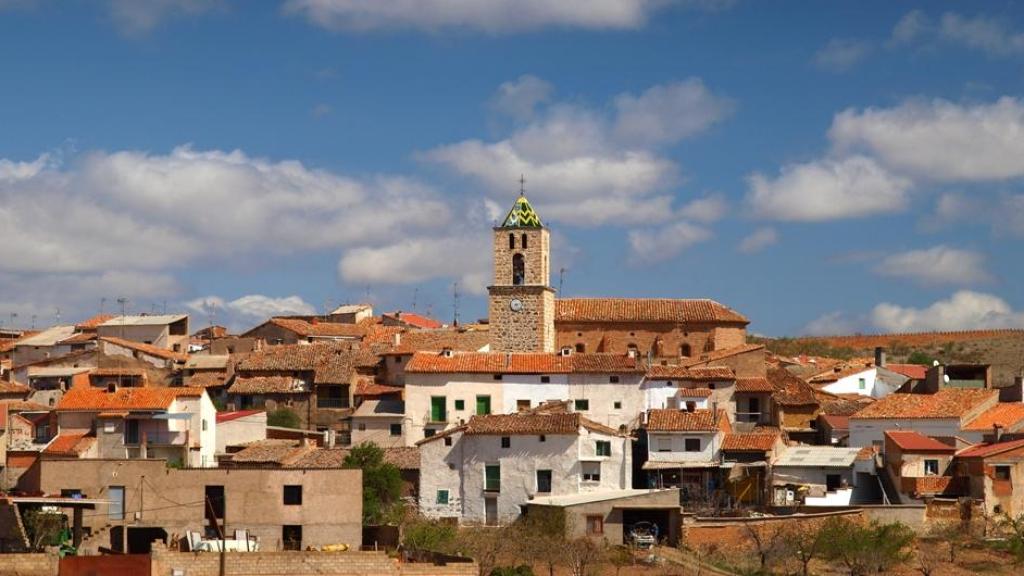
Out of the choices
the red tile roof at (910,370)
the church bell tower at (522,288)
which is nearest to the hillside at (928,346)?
the red tile roof at (910,370)

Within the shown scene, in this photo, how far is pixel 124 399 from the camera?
189 ft

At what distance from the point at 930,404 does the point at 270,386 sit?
2528 cm

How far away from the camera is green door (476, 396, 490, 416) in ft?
196

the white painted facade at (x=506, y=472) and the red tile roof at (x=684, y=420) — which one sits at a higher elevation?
the red tile roof at (x=684, y=420)

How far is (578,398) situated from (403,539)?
597 inches

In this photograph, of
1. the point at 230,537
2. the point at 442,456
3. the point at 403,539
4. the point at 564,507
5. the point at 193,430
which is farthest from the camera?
the point at 193,430

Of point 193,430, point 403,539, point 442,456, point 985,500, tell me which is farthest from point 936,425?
point 193,430

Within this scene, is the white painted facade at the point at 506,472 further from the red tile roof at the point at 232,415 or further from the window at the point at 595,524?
the red tile roof at the point at 232,415

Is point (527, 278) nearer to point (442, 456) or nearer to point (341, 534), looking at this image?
point (442, 456)

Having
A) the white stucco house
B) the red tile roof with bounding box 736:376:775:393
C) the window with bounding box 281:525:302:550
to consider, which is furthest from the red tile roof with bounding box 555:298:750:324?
the window with bounding box 281:525:302:550

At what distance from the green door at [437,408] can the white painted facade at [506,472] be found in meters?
6.17

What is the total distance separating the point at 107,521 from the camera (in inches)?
1644

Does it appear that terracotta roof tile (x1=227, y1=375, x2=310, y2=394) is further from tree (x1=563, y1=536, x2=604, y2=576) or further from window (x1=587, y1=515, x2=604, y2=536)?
tree (x1=563, y1=536, x2=604, y2=576)

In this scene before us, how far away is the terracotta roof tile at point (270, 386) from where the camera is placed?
6512 cm
